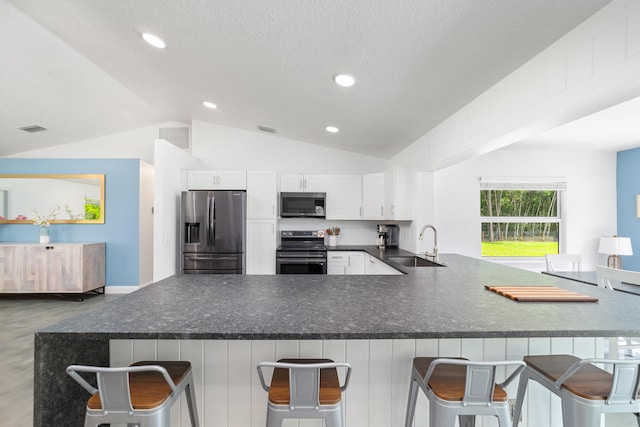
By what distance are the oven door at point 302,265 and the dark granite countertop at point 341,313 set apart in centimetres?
212

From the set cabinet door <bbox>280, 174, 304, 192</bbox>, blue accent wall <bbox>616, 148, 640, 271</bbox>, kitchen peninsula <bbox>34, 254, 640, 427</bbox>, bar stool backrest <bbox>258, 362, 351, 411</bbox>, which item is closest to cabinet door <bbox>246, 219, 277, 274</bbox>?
cabinet door <bbox>280, 174, 304, 192</bbox>

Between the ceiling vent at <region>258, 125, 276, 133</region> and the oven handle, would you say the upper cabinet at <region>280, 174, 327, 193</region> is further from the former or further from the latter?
the oven handle

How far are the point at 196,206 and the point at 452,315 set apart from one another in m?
3.48

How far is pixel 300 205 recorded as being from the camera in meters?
4.44

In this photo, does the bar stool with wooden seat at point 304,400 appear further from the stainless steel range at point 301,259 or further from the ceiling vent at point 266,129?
the ceiling vent at point 266,129

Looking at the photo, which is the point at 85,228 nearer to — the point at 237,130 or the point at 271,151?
the point at 237,130

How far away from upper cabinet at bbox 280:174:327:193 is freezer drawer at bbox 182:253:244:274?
1.28 metres

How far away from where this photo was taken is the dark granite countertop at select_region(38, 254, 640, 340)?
1134 mm

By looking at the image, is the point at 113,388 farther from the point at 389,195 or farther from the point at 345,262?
the point at 389,195

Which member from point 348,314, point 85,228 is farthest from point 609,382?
point 85,228

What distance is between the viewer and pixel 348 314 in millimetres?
1330

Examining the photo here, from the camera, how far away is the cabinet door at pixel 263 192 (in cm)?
430

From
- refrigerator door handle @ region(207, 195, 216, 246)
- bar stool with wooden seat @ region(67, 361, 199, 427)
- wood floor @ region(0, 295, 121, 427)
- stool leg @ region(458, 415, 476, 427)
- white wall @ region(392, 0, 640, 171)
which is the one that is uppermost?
white wall @ region(392, 0, 640, 171)

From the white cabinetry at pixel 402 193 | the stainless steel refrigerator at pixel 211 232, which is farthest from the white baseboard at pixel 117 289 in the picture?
the white cabinetry at pixel 402 193
